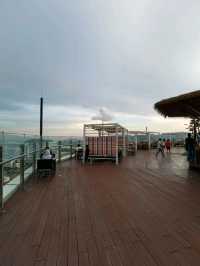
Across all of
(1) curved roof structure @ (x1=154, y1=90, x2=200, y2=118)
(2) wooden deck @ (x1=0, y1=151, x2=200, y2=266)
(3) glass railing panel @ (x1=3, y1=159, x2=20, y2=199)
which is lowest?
(2) wooden deck @ (x1=0, y1=151, x2=200, y2=266)

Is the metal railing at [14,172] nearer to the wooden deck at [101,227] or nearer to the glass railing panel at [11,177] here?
the glass railing panel at [11,177]

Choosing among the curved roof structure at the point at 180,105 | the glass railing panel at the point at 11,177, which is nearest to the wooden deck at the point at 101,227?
the glass railing panel at the point at 11,177

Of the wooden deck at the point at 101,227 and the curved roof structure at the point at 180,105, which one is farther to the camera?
the curved roof structure at the point at 180,105

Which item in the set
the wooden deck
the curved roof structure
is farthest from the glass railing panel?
the curved roof structure

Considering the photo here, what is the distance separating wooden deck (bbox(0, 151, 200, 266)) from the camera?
217 cm

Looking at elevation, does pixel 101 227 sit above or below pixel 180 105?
below

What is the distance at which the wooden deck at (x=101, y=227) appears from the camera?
85.6 inches

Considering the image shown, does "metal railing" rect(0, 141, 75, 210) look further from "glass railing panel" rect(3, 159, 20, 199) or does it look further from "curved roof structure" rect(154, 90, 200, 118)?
"curved roof structure" rect(154, 90, 200, 118)

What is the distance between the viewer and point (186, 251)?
228cm

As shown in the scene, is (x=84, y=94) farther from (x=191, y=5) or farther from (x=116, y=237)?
(x=116, y=237)

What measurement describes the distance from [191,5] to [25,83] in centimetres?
807

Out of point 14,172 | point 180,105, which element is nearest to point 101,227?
point 14,172

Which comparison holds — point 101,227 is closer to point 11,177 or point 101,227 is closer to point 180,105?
point 11,177

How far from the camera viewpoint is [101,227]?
9.43 feet
